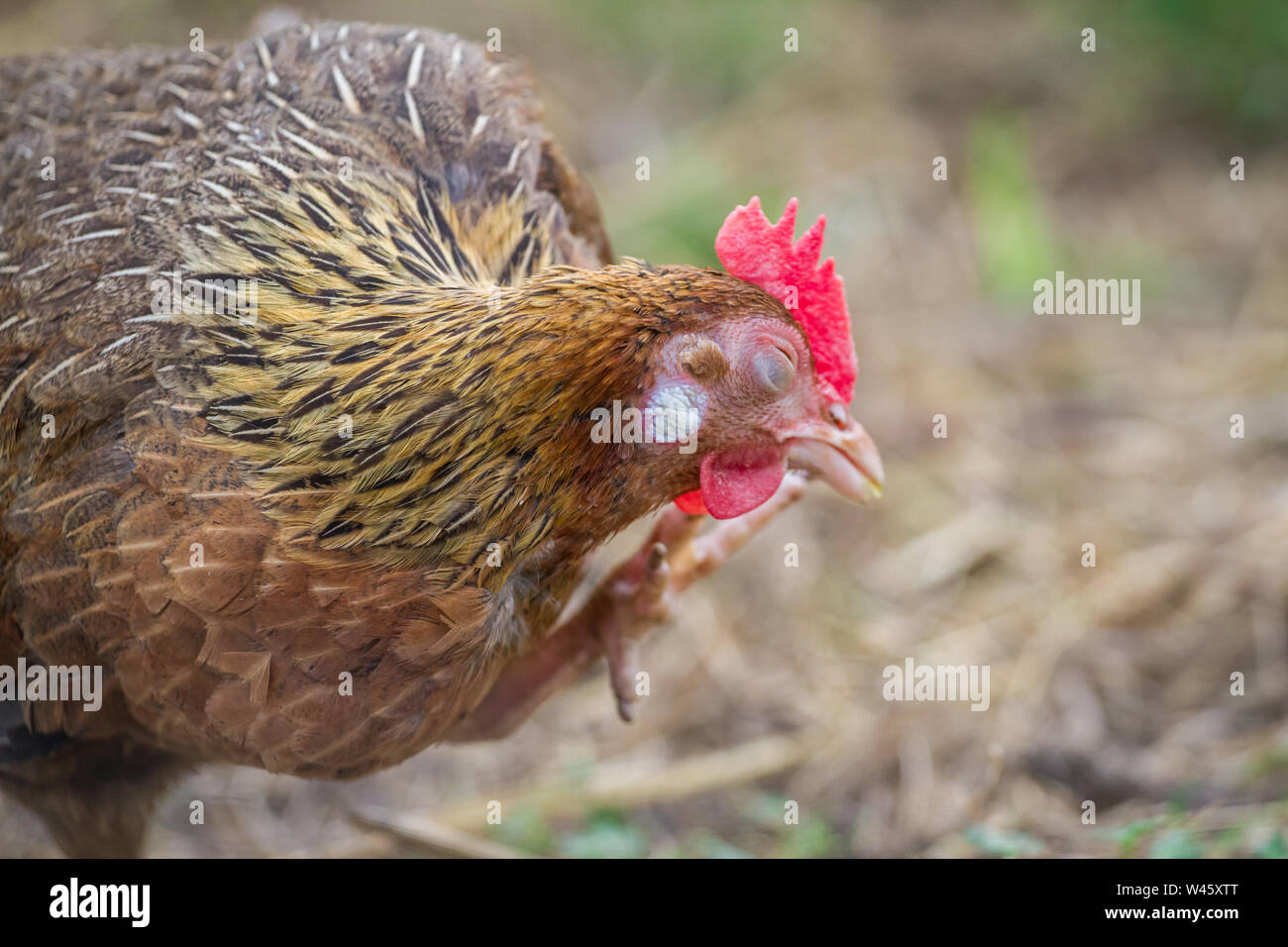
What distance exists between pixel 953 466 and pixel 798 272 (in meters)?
2.81

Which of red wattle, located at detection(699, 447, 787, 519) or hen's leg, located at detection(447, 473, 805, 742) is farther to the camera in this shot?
hen's leg, located at detection(447, 473, 805, 742)

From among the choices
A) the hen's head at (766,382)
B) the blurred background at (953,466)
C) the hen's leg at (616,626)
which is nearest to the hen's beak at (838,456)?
the hen's head at (766,382)

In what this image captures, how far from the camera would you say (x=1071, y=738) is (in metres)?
4.07

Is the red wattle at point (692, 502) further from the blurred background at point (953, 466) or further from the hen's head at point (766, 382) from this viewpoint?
the blurred background at point (953, 466)

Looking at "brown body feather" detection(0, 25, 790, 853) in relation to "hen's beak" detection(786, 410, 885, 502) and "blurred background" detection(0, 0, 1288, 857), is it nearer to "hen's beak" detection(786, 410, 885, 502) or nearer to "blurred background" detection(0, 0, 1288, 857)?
"hen's beak" detection(786, 410, 885, 502)

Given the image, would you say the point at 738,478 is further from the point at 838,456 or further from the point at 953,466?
the point at 953,466

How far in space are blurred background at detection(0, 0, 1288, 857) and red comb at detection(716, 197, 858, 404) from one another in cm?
122

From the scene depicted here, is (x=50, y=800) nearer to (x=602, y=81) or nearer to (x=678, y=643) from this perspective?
(x=678, y=643)

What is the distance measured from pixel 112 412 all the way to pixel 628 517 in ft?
3.96

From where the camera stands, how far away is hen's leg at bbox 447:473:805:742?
3.20 meters

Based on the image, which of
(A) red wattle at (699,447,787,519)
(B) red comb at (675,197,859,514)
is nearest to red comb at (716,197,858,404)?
(B) red comb at (675,197,859,514)

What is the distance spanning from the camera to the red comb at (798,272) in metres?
2.70

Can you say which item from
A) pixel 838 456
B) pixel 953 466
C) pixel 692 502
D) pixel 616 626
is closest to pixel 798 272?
pixel 838 456
